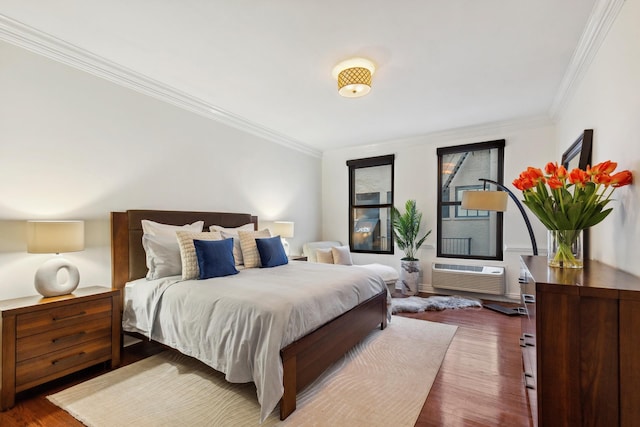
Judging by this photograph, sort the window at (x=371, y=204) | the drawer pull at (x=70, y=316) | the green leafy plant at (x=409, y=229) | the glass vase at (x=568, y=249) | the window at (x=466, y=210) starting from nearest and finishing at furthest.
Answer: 1. the glass vase at (x=568, y=249)
2. the drawer pull at (x=70, y=316)
3. the window at (x=466, y=210)
4. the green leafy plant at (x=409, y=229)
5. the window at (x=371, y=204)

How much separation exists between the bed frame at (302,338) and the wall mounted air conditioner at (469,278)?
170 centimetres

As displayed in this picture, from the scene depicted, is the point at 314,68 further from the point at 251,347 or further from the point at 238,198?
the point at 251,347

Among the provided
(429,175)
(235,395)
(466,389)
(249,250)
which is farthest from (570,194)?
(429,175)

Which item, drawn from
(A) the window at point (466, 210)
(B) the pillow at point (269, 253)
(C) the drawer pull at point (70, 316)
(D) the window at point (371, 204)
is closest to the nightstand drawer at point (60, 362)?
(C) the drawer pull at point (70, 316)

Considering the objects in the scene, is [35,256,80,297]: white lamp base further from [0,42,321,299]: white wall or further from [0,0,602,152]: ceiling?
[0,0,602,152]: ceiling

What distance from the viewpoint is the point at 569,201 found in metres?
1.69

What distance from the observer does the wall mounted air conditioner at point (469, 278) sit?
13.5 ft

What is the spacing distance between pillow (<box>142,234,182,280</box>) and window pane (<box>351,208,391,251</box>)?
11.6 feet

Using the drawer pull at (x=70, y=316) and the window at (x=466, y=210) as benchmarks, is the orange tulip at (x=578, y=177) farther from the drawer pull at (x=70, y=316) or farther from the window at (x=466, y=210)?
the drawer pull at (x=70, y=316)

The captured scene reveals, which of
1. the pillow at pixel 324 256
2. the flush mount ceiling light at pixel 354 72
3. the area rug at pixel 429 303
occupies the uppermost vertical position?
the flush mount ceiling light at pixel 354 72

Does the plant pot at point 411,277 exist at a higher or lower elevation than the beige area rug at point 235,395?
higher

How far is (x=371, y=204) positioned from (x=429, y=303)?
6.90ft

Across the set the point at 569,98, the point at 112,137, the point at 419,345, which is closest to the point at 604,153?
the point at 569,98

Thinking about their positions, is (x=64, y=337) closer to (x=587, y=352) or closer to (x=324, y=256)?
(x=587, y=352)
